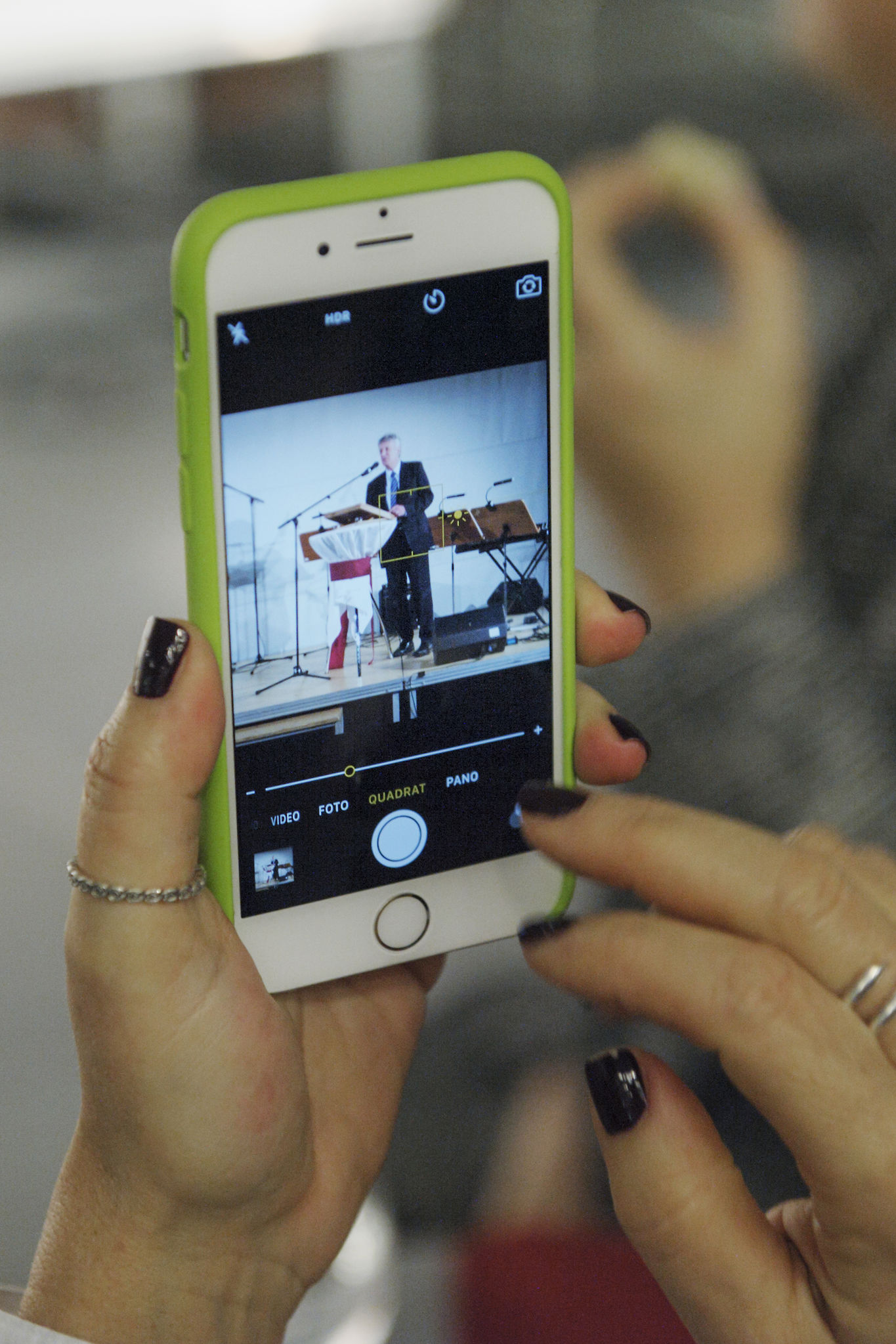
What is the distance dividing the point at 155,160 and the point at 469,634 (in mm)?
1664

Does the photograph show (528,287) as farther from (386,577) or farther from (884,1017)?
(884,1017)

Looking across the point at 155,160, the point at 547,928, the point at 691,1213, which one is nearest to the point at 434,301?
the point at 547,928

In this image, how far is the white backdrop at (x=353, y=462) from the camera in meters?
0.53

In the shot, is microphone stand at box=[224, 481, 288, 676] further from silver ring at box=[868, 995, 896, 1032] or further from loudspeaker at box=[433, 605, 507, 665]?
silver ring at box=[868, 995, 896, 1032]

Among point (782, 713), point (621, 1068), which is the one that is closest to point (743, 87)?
point (782, 713)

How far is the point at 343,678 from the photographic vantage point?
569 millimetres

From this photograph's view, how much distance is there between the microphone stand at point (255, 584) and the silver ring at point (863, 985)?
0.87ft

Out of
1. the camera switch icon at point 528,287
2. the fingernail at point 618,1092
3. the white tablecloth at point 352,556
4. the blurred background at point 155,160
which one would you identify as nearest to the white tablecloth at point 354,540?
the white tablecloth at point 352,556

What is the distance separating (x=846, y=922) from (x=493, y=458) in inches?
9.8

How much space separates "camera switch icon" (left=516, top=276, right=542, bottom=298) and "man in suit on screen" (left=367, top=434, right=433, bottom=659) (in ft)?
0.30

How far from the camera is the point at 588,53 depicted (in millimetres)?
1812

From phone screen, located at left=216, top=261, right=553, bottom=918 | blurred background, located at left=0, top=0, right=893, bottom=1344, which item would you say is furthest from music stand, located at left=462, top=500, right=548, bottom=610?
blurred background, located at left=0, top=0, right=893, bottom=1344

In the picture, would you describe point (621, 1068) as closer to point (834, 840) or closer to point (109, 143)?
point (834, 840)

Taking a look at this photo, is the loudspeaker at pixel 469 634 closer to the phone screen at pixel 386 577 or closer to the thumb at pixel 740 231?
the phone screen at pixel 386 577
